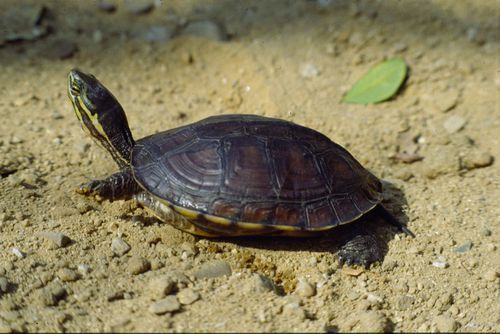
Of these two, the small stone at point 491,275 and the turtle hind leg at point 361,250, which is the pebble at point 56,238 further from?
the small stone at point 491,275

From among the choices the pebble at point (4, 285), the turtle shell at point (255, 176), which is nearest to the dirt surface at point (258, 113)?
the pebble at point (4, 285)

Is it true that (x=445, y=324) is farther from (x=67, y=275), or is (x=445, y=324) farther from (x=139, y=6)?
(x=139, y=6)

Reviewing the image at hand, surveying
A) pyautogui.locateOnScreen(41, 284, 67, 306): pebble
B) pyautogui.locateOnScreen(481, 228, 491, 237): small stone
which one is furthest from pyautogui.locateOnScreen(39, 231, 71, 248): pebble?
pyautogui.locateOnScreen(481, 228, 491, 237): small stone

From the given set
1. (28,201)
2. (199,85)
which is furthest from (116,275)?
(199,85)

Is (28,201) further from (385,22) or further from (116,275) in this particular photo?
(385,22)

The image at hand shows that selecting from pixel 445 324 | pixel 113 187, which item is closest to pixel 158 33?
pixel 113 187
